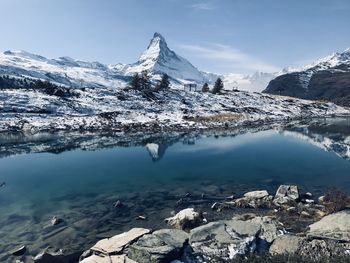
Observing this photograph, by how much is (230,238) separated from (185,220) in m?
5.73

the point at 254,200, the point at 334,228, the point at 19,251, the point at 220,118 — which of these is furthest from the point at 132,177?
the point at 220,118

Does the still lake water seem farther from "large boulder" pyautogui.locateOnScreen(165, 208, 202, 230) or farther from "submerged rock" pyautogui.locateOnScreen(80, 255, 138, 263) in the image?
"submerged rock" pyautogui.locateOnScreen(80, 255, 138, 263)

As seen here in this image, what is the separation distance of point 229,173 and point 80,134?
158ft

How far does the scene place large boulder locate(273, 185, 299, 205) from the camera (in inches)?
1267

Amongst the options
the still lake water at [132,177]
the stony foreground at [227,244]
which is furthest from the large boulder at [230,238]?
the still lake water at [132,177]

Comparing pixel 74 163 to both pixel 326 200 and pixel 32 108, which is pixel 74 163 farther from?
pixel 32 108

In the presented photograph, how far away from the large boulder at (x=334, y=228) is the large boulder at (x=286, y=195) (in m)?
7.49

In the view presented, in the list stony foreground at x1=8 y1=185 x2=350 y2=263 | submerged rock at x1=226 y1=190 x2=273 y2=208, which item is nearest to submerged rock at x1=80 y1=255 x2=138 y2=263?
stony foreground at x1=8 y1=185 x2=350 y2=263

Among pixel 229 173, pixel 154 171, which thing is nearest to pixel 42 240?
pixel 154 171

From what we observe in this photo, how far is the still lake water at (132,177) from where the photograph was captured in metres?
28.9

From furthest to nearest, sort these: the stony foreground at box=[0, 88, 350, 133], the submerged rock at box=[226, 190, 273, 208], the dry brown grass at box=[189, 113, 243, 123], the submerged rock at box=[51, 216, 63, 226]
Result: the dry brown grass at box=[189, 113, 243, 123] < the stony foreground at box=[0, 88, 350, 133] < the submerged rock at box=[226, 190, 273, 208] < the submerged rock at box=[51, 216, 63, 226]

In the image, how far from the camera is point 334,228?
74.5 feet

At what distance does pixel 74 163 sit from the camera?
5338cm

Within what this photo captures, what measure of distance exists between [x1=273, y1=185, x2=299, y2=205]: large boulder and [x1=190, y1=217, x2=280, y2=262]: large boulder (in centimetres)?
780
